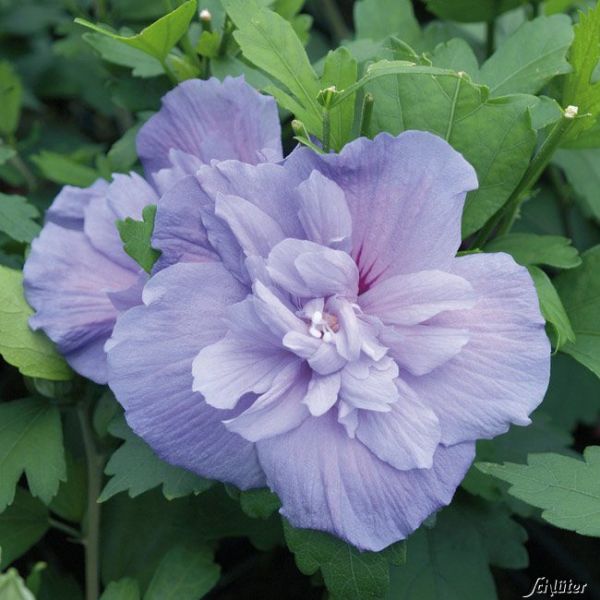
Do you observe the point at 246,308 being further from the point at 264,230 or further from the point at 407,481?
the point at 407,481

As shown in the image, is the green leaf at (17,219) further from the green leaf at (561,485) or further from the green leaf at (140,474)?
the green leaf at (561,485)

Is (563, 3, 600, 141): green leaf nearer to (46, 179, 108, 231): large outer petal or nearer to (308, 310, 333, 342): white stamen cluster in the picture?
(308, 310, 333, 342): white stamen cluster

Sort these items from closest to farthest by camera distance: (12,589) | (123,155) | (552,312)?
(12,589)
(552,312)
(123,155)

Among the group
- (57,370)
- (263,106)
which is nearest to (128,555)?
(57,370)

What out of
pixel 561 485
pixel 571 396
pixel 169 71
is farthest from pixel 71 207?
pixel 571 396

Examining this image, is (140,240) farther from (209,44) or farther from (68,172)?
(68,172)

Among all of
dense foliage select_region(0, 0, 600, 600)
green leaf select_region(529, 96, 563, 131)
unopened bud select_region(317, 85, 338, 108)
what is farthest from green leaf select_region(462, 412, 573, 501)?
unopened bud select_region(317, 85, 338, 108)

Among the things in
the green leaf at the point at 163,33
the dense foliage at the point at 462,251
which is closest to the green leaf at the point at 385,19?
the dense foliage at the point at 462,251
